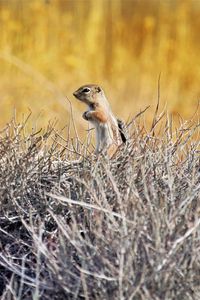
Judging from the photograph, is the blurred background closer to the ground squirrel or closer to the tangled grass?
the ground squirrel

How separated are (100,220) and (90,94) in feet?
6.57

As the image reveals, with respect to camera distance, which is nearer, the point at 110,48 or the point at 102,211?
the point at 102,211

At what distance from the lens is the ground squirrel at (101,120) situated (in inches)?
208

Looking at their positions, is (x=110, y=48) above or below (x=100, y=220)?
above

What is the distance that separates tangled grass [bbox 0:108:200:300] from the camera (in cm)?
376

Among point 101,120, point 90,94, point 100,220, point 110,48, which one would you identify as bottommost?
point 100,220

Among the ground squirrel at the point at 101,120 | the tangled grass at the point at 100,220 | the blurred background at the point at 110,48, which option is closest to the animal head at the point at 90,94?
the ground squirrel at the point at 101,120

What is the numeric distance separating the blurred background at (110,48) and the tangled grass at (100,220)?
6.23 meters

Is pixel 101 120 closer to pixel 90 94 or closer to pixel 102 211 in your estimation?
pixel 90 94

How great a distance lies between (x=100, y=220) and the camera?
388cm

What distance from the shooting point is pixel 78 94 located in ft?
19.2

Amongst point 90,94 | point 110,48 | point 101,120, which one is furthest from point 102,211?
point 110,48

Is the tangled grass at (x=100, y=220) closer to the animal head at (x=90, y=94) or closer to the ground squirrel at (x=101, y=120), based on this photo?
the ground squirrel at (x=101, y=120)

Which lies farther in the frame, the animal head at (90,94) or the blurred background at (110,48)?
the blurred background at (110,48)
